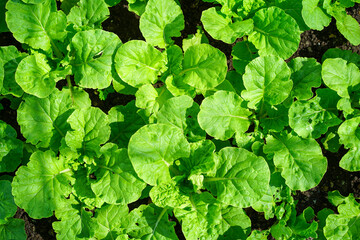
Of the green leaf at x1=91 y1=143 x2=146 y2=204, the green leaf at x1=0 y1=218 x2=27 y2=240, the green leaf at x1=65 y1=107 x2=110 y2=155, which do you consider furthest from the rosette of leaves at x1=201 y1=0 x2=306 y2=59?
the green leaf at x1=0 y1=218 x2=27 y2=240

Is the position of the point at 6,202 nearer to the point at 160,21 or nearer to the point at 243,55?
the point at 160,21

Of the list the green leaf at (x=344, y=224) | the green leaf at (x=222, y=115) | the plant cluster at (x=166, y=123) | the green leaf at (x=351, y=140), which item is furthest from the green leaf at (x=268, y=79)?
the green leaf at (x=344, y=224)

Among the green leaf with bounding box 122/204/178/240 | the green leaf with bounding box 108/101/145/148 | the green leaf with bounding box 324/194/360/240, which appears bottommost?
the green leaf with bounding box 324/194/360/240

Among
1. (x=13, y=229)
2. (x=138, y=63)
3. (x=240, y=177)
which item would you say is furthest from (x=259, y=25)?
(x=13, y=229)

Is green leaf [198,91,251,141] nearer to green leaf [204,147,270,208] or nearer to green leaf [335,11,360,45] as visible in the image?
green leaf [204,147,270,208]

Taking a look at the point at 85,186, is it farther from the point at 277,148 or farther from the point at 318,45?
the point at 318,45
